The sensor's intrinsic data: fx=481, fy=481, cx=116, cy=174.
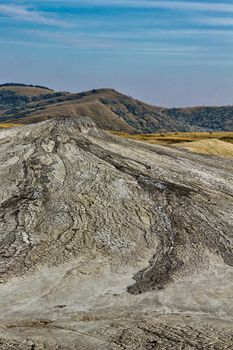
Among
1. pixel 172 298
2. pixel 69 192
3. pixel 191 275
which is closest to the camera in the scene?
pixel 172 298

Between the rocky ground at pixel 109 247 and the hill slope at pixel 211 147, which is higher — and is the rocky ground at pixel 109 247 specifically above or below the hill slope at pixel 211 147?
below

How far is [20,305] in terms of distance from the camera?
82.1 ft

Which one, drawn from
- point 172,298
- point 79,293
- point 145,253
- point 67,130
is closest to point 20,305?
point 79,293

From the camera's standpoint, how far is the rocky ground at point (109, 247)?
22.1 m

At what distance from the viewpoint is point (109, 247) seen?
32875 millimetres

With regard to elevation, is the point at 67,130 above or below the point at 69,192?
above

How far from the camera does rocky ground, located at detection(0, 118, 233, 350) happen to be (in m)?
22.1

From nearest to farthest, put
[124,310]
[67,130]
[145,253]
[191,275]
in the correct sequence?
[124,310], [191,275], [145,253], [67,130]

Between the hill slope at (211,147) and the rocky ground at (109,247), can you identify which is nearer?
the rocky ground at (109,247)

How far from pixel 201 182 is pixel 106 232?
52.1 feet

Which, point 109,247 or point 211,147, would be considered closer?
point 109,247

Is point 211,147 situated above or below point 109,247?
above

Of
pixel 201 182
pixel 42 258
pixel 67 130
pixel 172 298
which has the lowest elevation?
pixel 172 298

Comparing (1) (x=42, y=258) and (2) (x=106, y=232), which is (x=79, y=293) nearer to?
(1) (x=42, y=258)
